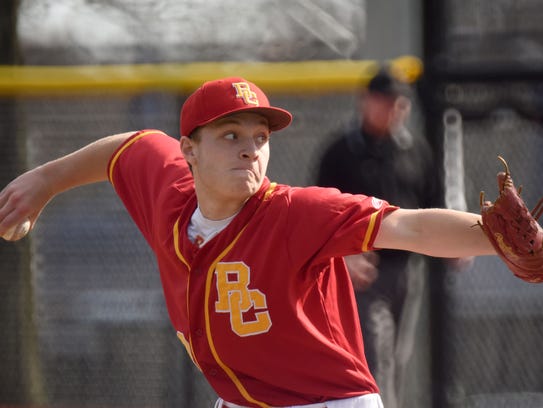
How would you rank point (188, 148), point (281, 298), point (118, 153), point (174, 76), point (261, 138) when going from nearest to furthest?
point (281, 298) → point (261, 138) → point (188, 148) → point (118, 153) → point (174, 76)

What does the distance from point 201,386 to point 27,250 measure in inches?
53.9

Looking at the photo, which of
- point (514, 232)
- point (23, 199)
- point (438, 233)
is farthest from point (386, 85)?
point (514, 232)

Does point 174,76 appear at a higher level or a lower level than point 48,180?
higher

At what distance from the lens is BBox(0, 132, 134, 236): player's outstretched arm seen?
3.67 metres

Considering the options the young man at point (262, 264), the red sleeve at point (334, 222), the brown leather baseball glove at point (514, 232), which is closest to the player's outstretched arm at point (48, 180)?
the young man at point (262, 264)

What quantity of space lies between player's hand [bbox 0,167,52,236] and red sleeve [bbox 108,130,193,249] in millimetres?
288

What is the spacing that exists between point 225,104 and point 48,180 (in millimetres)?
961

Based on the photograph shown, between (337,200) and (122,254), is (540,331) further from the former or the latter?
(337,200)

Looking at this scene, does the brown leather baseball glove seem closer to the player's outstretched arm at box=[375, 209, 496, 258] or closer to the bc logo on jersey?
the player's outstretched arm at box=[375, 209, 496, 258]

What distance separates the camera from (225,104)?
10.5ft

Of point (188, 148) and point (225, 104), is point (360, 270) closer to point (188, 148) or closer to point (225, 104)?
point (188, 148)

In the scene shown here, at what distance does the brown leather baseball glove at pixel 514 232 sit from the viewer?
2.67 metres

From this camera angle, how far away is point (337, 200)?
3.05 meters

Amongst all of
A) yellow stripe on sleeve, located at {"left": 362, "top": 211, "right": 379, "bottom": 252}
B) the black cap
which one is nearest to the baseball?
yellow stripe on sleeve, located at {"left": 362, "top": 211, "right": 379, "bottom": 252}
